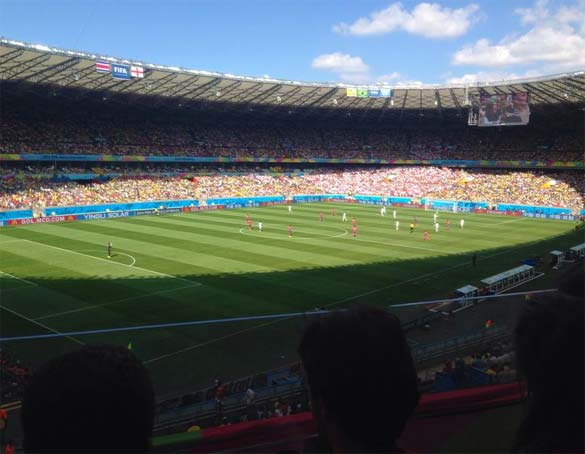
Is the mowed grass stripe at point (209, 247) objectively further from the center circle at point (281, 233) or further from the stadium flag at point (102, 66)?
the stadium flag at point (102, 66)

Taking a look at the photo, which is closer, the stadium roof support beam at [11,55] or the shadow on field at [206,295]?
the shadow on field at [206,295]

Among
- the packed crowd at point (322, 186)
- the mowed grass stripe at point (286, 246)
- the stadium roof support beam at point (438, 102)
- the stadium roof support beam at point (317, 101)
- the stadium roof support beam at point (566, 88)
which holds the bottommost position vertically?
the mowed grass stripe at point (286, 246)

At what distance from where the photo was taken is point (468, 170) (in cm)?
8538

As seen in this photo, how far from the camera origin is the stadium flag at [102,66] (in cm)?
5125

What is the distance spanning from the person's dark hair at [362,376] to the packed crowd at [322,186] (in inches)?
2239

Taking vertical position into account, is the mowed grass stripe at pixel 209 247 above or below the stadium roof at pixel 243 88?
below

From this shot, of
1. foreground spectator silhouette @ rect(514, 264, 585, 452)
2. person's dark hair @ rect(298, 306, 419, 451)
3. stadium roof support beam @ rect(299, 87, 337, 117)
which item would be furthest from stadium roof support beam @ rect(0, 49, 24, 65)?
foreground spectator silhouette @ rect(514, 264, 585, 452)

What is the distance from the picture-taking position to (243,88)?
2758 inches

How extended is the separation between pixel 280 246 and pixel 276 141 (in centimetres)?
5690

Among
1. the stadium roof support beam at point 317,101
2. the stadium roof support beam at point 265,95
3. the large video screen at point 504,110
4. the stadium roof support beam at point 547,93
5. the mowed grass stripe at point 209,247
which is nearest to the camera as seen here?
the mowed grass stripe at point 209,247

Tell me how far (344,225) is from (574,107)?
42.9m

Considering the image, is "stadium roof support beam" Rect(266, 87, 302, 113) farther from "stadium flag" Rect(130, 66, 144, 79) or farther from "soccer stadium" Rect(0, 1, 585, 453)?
"stadium flag" Rect(130, 66, 144, 79)

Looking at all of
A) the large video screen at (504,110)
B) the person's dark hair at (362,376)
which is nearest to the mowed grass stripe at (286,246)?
the person's dark hair at (362,376)

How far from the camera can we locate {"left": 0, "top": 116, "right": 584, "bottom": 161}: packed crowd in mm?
68062
